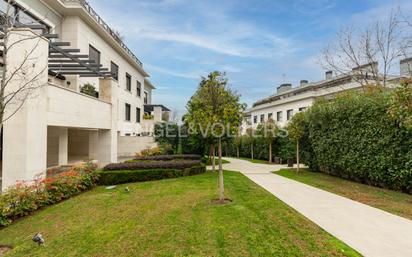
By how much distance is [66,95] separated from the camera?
8.70 m

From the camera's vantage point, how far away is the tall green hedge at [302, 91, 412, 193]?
7910 millimetres

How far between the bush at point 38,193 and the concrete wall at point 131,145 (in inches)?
362

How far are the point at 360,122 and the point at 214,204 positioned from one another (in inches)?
279

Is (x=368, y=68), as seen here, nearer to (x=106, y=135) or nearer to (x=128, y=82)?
(x=106, y=135)

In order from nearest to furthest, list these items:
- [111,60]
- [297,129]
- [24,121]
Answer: [24,121] → [297,129] → [111,60]

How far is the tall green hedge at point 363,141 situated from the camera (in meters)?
7.91

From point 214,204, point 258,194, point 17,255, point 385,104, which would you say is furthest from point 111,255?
point 385,104

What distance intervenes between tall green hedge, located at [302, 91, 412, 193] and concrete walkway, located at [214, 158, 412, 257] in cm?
Result: 241

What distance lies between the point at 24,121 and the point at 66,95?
2.25m

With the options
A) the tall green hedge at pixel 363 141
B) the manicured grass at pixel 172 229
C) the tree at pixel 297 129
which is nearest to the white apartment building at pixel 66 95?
the manicured grass at pixel 172 229

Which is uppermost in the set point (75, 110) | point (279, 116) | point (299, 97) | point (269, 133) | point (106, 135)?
point (299, 97)

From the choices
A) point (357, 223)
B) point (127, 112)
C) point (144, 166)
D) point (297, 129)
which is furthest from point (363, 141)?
point (127, 112)

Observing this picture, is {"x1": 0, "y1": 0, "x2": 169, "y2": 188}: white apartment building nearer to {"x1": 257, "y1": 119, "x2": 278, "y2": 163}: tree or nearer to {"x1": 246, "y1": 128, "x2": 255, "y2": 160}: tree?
{"x1": 257, "y1": 119, "x2": 278, "y2": 163}: tree

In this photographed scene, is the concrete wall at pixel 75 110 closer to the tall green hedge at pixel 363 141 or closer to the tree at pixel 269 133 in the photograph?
the tall green hedge at pixel 363 141
